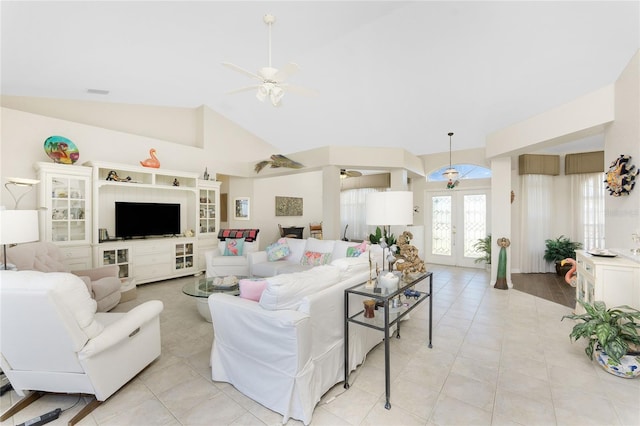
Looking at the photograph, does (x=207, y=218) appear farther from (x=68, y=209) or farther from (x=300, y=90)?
(x=300, y=90)

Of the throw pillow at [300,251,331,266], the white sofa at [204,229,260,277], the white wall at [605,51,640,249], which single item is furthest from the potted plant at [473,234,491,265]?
the white sofa at [204,229,260,277]

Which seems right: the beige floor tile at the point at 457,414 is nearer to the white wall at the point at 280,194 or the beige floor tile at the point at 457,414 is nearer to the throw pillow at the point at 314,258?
the throw pillow at the point at 314,258

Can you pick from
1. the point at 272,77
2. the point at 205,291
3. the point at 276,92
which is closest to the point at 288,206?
the point at 205,291

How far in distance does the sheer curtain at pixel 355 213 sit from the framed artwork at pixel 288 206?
5.51ft

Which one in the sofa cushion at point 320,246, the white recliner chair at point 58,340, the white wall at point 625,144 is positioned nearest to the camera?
the white recliner chair at point 58,340

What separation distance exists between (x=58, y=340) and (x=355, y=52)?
4.39 meters

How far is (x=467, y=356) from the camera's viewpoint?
100 inches

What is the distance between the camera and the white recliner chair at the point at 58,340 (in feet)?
5.07

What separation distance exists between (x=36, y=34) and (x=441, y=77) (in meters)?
5.10

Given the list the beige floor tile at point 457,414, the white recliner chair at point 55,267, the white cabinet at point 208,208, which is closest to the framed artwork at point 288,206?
the white cabinet at point 208,208

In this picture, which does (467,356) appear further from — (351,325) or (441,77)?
(441,77)

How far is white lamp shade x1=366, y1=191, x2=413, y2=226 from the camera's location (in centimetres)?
230

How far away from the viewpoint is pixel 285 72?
107 inches

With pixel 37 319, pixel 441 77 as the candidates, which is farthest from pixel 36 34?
pixel 441 77
